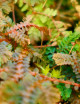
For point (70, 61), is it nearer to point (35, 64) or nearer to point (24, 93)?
point (35, 64)

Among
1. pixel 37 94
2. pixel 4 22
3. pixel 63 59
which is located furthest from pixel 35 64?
pixel 37 94

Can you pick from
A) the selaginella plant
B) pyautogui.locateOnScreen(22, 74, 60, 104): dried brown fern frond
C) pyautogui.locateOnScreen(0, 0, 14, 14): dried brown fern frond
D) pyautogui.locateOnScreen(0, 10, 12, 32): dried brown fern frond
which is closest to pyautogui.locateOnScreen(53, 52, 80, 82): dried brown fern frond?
the selaginella plant

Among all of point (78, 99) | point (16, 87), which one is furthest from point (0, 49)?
point (78, 99)

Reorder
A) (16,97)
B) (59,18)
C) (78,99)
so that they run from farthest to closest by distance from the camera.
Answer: (59,18) → (78,99) → (16,97)

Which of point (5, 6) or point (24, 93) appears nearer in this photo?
point (24, 93)

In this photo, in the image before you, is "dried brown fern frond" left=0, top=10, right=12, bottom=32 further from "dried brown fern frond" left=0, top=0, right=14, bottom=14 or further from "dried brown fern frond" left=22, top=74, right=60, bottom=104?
"dried brown fern frond" left=22, top=74, right=60, bottom=104

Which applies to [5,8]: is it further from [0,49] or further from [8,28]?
[0,49]

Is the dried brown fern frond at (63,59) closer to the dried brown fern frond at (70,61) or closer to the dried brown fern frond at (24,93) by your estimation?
the dried brown fern frond at (70,61)

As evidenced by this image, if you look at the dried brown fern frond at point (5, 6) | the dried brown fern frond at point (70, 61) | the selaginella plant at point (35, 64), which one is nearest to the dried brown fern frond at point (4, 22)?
the selaginella plant at point (35, 64)
